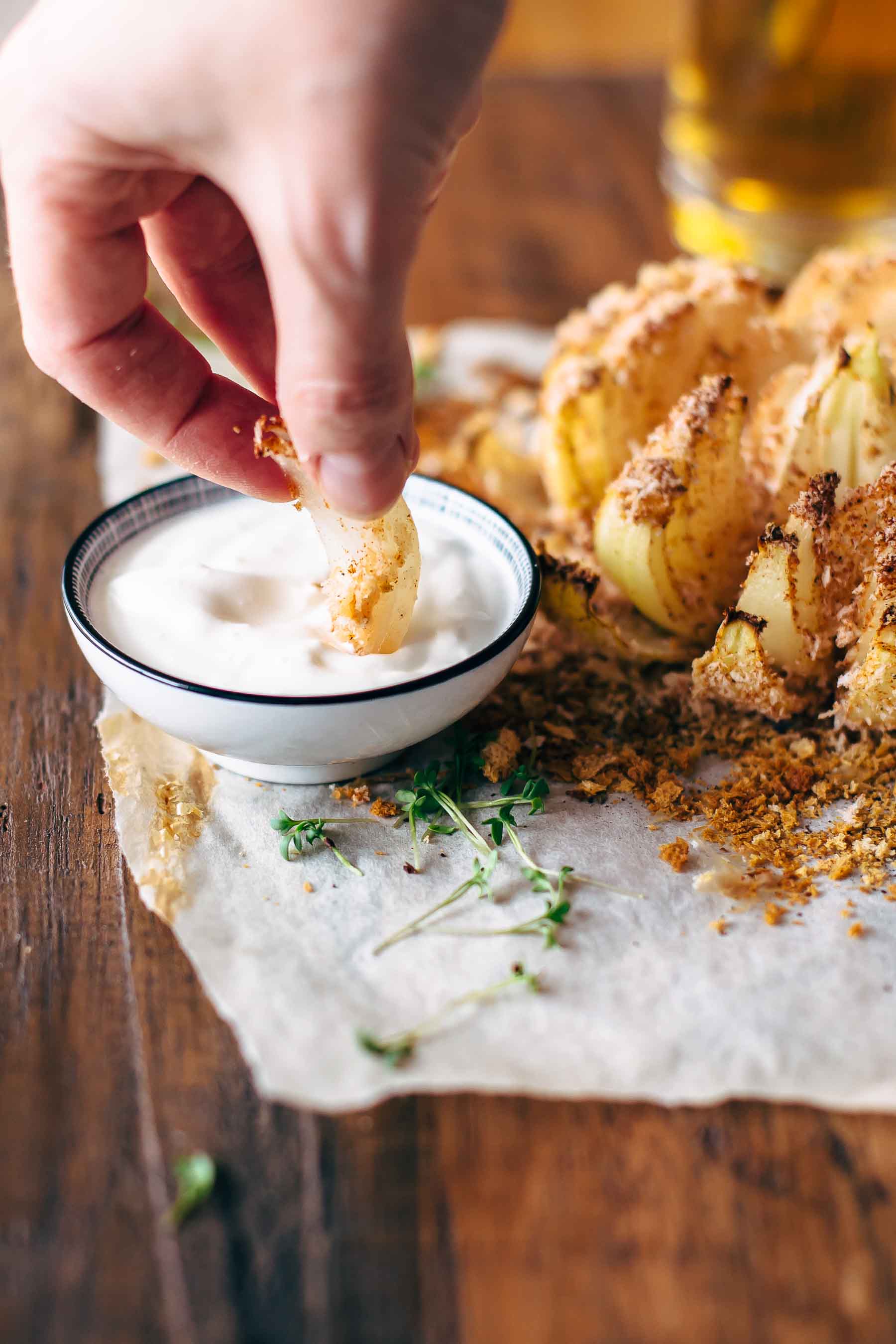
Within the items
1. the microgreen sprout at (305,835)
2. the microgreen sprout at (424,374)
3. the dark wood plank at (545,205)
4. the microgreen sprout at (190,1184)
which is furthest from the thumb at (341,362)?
the dark wood plank at (545,205)

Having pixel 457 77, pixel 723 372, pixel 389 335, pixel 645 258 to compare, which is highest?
pixel 457 77

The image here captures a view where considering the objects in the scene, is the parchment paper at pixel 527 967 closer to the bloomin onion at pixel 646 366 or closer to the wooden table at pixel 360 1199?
the wooden table at pixel 360 1199

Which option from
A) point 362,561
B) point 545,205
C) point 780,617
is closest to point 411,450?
point 362,561

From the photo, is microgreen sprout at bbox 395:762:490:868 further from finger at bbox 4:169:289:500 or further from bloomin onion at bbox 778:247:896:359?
bloomin onion at bbox 778:247:896:359

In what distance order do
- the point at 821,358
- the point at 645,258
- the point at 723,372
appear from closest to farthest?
the point at 821,358, the point at 723,372, the point at 645,258

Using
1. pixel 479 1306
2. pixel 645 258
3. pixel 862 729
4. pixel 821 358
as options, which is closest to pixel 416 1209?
pixel 479 1306

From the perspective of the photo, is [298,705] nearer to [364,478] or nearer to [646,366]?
[364,478]

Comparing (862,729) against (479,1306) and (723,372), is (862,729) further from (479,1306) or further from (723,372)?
(479,1306)
